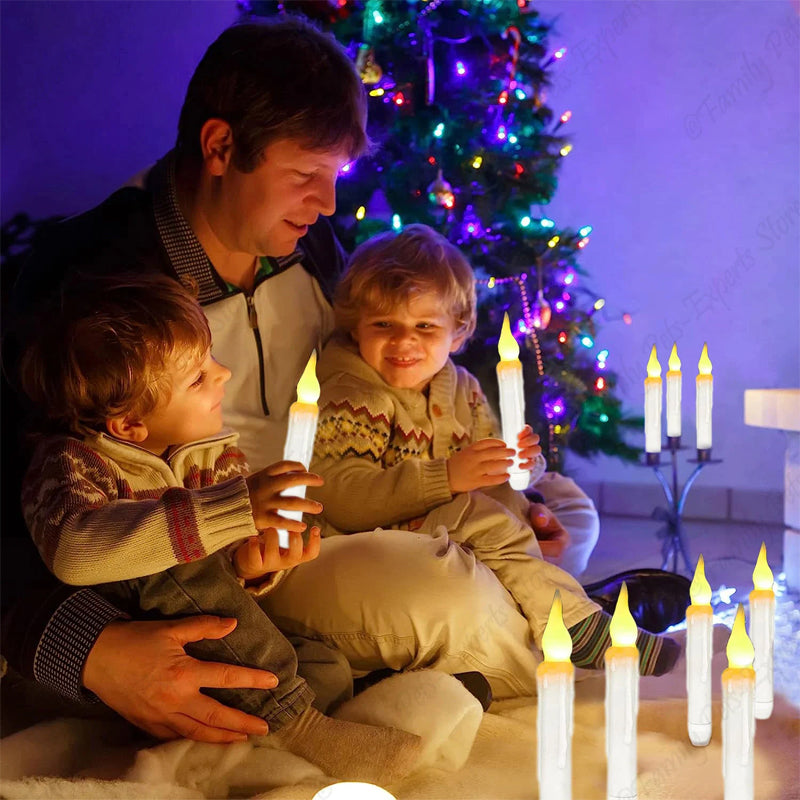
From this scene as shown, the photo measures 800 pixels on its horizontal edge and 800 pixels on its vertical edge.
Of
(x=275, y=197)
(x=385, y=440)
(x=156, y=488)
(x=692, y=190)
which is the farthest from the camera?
(x=692, y=190)

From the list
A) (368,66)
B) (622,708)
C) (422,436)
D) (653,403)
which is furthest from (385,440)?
(368,66)

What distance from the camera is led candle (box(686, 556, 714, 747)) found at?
1202mm

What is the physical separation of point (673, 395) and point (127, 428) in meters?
0.83

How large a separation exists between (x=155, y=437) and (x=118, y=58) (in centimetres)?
177

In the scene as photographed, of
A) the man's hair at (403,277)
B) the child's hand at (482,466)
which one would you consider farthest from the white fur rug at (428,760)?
the man's hair at (403,277)

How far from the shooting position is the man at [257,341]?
1.26 m

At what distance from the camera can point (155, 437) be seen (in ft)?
4.52

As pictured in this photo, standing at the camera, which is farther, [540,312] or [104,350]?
[540,312]

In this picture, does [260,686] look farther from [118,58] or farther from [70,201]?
[118,58]

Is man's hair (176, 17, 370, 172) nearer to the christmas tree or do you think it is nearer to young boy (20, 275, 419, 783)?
young boy (20, 275, 419, 783)

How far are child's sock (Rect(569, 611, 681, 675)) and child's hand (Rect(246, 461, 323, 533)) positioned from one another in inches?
24.9

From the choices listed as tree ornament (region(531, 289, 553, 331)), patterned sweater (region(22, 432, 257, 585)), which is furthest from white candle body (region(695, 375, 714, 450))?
tree ornament (region(531, 289, 553, 331))

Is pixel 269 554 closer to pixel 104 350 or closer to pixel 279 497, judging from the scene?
pixel 279 497

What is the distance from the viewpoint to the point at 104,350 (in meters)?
1.29
